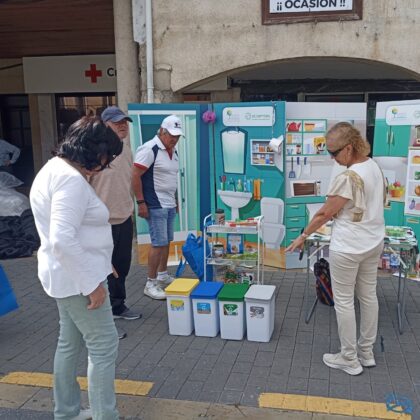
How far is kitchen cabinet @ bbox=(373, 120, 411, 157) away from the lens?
16.5 feet

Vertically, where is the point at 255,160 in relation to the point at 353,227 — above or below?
above

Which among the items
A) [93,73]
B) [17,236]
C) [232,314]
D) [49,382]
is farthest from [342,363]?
[93,73]

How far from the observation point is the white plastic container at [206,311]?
3.79 m

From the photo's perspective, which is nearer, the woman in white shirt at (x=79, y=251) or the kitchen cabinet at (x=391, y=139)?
the woman in white shirt at (x=79, y=251)

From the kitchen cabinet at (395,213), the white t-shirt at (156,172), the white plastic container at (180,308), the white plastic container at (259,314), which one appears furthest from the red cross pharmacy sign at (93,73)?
the white plastic container at (259,314)

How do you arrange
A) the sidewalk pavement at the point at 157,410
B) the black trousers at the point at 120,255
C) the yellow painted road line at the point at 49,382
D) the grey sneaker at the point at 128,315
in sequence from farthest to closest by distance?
1. the grey sneaker at the point at 128,315
2. the black trousers at the point at 120,255
3. the yellow painted road line at the point at 49,382
4. the sidewalk pavement at the point at 157,410

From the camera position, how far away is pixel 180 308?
3.88 m

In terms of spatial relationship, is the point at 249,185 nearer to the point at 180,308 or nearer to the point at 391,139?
the point at 391,139

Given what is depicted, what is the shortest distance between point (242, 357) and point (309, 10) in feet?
12.8

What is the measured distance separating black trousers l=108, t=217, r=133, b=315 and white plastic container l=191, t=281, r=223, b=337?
0.66m

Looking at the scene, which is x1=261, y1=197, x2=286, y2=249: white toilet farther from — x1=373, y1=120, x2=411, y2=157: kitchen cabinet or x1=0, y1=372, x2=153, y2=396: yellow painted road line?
x1=0, y1=372, x2=153, y2=396: yellow painted road line

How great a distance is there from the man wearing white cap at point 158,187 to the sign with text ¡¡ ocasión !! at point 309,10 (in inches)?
76.7

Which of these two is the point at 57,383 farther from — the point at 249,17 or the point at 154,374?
the point at 249,17

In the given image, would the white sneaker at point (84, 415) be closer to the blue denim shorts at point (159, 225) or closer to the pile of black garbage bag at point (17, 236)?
the blue denim shorts at point (159, 225)
